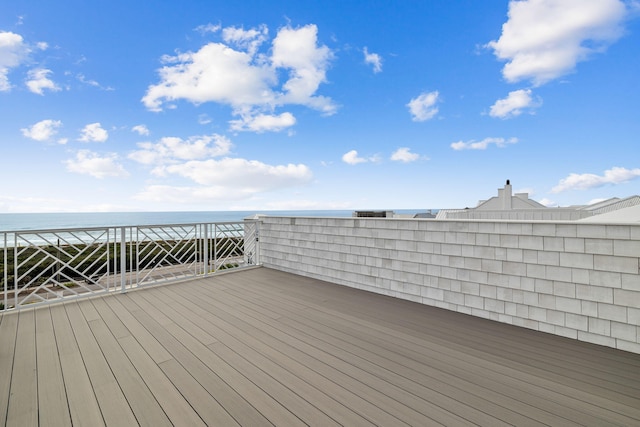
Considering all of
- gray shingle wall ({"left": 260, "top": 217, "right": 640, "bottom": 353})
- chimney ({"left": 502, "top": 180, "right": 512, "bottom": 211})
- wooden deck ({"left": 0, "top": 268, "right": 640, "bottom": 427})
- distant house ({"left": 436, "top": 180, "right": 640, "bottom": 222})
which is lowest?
wooden deck ({"left": 0, "top": 268, "right": 640, "bottom": 427})

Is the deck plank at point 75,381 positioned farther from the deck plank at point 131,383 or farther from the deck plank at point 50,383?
the deck plank at point 131,383

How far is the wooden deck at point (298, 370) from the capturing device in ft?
4.82

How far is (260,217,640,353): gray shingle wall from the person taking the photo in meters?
2.32

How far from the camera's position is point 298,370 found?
6.26 feet

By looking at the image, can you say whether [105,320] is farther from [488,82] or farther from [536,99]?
[536,99]

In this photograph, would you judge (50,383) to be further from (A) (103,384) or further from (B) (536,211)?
(B) (536,211)

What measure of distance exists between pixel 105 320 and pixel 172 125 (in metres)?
9.29

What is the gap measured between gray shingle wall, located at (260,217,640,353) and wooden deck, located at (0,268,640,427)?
21 centimetres

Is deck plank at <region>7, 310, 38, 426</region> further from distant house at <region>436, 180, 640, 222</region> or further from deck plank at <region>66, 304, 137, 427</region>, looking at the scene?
distant house at <region>436, 180, 640, 222</region>

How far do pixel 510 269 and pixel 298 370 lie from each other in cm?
243

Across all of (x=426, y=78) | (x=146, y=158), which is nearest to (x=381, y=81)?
(x=426, y=78)

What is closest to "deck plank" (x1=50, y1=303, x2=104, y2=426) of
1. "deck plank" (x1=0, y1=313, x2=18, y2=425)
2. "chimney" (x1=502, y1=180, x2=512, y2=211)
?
"deck plank" (x1=0, y1=313, x2=18, y2=425)

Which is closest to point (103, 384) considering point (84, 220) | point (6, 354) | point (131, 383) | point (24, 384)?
point (131, 383)

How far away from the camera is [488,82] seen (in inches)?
321
